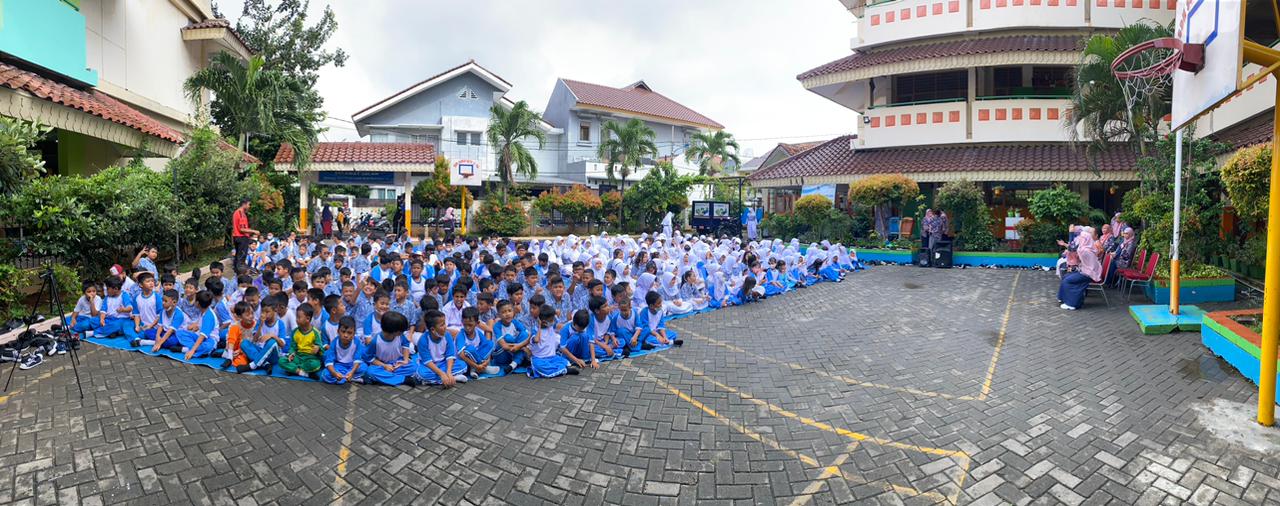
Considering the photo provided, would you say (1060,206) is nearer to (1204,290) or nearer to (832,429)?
(1204,290)

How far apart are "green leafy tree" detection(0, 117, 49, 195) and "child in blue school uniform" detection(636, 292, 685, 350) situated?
723 centimetres

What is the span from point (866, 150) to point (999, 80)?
14.5 feet

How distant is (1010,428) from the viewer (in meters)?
4.93

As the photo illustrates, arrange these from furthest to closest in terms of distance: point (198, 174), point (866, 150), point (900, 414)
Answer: point (866, 150)
point (198, 174)
point (900, 414)

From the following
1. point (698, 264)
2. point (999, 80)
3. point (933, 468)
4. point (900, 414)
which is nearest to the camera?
point (933, 468)

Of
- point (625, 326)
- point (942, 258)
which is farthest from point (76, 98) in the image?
point (942, 258)

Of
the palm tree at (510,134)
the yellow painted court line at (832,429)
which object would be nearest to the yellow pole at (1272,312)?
the yellow painted court line at (832,429)

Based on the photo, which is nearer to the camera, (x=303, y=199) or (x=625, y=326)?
(x=625, y=326)

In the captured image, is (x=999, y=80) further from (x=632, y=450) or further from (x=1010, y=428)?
(x=632, y=450)

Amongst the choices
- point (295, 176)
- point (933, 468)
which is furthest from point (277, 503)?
point (295, 176)

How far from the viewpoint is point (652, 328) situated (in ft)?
25.5

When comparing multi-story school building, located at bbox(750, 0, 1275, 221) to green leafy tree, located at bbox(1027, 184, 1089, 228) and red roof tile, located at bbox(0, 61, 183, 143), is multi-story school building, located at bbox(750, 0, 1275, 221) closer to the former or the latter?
green leafy tree, located at bbox(1027, 184, 1089, 228)

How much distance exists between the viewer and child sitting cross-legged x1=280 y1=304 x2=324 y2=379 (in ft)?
19.6

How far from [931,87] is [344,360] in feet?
66.5
